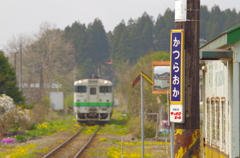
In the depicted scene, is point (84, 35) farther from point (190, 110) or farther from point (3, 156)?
point (190, 110)

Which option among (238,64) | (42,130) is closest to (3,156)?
(238,64)

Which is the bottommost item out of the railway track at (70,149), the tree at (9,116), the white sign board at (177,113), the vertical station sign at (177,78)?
the railway track at (70,149)

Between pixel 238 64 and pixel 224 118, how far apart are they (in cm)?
173

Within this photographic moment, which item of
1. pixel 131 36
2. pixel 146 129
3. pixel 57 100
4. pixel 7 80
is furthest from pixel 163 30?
pixel 146 129

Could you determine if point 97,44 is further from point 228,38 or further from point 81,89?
point 228,38

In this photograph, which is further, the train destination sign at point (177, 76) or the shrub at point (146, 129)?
the shrub at point (146, 129)

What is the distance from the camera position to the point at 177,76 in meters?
7.77

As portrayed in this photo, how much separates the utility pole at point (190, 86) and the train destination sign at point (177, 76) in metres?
0.10

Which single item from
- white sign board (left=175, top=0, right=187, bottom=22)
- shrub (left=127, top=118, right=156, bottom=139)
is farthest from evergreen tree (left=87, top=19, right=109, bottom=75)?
white sign board (left=175, top=0, right=187, bottom=22)

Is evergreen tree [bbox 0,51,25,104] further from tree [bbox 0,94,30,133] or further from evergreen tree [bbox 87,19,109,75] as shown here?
evergreen tree [bbox 87,19,109,75]

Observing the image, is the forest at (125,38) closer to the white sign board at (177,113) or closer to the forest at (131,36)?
the forest at (131,36)

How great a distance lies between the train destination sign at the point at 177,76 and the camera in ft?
25.4

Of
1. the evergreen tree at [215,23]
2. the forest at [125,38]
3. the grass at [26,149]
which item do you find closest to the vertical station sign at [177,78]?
the grass at [26,149]

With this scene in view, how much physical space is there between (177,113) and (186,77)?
1.81ft
